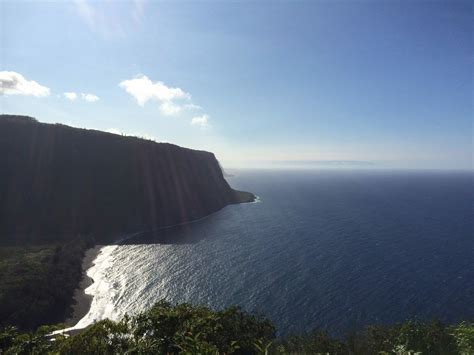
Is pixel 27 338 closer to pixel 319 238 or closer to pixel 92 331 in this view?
pixel 92 331

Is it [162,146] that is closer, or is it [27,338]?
[27,338]

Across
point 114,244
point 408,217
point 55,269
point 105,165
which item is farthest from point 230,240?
point 408,217

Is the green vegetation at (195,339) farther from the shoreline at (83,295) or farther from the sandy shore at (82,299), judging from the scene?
the sandy shore at (82,299)

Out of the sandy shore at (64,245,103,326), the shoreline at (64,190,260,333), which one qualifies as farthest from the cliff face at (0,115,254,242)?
the sandy shore at (64,245,103,326)

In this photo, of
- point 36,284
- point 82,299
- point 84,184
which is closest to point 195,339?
point 36,284

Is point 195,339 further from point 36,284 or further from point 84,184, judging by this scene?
point 84,184

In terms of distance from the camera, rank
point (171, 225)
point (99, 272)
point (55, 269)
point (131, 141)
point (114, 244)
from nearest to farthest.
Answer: point (55, 269)
point (99, 272)
point (114, 244)
point (171, 225)
point (131, 141)

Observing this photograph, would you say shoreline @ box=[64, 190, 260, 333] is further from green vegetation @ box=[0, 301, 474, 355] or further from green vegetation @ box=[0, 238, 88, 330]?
green vegetation @ box=[0, 301, 474, 355]
